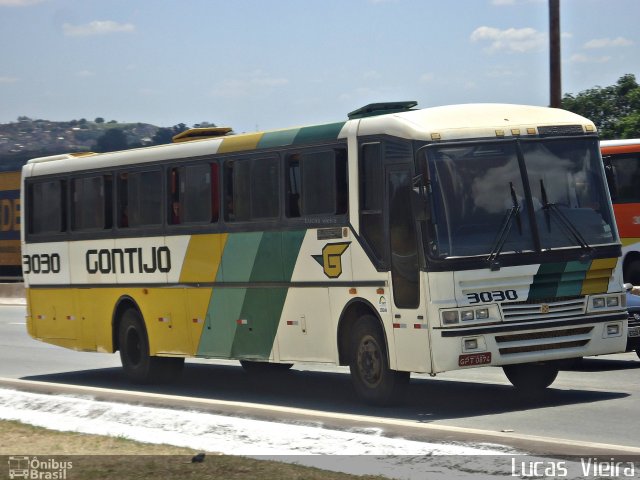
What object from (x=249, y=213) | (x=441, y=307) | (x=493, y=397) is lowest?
(x=493, y=397)

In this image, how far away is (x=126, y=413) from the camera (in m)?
12.9

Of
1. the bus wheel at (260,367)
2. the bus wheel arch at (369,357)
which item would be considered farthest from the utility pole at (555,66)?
the bus wheel arch at (369,357)

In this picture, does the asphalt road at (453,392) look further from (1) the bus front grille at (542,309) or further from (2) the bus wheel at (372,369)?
(1) the bus front grille at (542,309)

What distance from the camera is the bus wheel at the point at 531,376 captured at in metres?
14.5

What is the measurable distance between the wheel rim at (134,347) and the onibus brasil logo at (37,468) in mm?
7498

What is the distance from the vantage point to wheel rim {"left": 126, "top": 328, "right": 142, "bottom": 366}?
1803 centimetres

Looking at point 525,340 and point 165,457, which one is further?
point 525,340

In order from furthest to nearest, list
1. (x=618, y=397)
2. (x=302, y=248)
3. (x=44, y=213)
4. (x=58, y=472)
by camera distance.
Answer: (x=44, y=213) → (x=302, y=248) → (x=618, y=397) → (x=58, y=472)

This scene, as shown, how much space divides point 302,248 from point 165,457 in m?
4.99

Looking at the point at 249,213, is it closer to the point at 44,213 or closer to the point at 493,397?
the point at 493,397

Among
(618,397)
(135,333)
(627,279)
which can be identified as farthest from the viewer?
(627,279)

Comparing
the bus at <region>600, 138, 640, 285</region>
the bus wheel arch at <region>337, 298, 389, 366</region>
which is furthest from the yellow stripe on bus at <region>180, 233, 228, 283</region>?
the bus at <region>600, 138, 640, 285</region>

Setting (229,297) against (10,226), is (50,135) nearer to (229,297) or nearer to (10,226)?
(10,226)

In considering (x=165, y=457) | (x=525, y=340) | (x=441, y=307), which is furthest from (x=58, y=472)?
(x=525, y=340)
